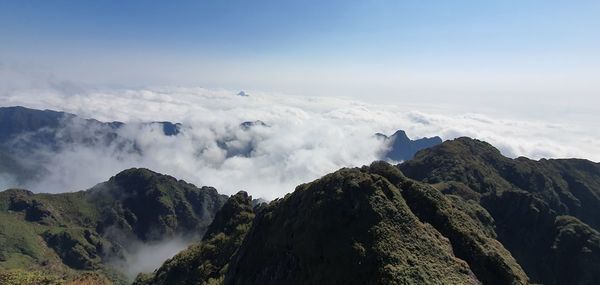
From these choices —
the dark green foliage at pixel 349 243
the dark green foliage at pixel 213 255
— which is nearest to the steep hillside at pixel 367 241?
the dark green foliage at pixel 349 243

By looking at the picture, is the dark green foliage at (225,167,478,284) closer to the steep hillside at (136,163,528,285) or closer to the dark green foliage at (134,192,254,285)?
the steep hillside at (136,163,528,285)

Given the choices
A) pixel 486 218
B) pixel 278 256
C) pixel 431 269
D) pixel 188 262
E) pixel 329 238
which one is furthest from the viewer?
pixel 486 218

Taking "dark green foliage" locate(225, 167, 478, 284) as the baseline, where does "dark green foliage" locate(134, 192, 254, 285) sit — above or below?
below

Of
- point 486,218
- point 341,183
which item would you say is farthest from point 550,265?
point 341,183

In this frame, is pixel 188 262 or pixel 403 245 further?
pixel 188 262

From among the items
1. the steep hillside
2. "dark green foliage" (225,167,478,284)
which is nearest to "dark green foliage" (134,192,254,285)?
the steep hillside

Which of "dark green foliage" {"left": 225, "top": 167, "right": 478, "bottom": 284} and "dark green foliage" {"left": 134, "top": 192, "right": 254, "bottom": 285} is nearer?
"dark green foliage" {"left": 225, "top": 167, "right": 478, "bottom": 284}

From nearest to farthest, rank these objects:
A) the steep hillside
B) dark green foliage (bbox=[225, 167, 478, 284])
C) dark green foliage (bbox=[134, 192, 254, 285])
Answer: dark green foliage (bbox=[225, 167, 478, 284]), the steep hillside, dark green foliage (bbox=[134, 192, 254, 285])

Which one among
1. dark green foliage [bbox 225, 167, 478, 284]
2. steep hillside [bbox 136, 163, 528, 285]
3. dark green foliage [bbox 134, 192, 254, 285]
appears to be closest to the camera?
dark green foliage [bbox 225, 167, 478, 284]

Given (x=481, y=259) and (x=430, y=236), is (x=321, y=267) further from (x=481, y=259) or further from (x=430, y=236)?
(x=481, y=259)
